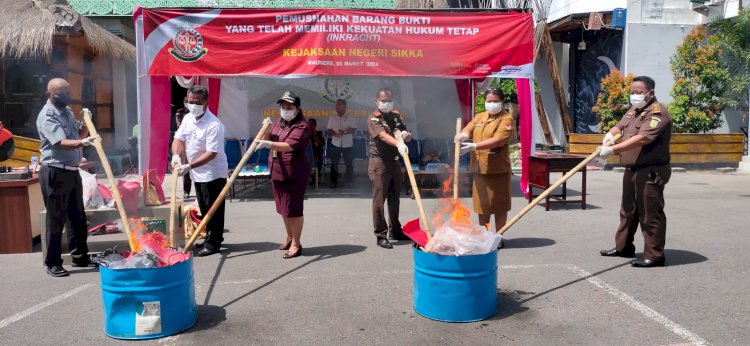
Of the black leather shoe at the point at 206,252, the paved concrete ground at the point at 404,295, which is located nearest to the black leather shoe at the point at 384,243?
the paved concrete ground at the point at 404,295

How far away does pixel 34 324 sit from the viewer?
13.6 feet

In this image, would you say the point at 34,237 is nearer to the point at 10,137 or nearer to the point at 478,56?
the point at 10,137

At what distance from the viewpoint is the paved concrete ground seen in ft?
12.7

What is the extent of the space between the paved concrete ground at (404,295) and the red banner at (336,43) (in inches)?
125

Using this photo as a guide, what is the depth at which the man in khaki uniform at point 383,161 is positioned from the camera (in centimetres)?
623

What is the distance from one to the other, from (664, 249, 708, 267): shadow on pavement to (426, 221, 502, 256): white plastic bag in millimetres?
2438

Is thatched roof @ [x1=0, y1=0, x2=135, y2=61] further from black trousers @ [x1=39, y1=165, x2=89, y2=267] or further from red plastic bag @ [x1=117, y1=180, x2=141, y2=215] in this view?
black trousers @ [x1=39, y1=165, x2=89, y2=267]

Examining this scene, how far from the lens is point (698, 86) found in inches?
576

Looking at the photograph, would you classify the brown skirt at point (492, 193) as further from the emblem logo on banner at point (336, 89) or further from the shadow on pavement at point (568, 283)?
the emblem logo on banner at point (336, 89)

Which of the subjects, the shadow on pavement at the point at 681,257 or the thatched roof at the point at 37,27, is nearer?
the shadow on pavement at the point at 681,257

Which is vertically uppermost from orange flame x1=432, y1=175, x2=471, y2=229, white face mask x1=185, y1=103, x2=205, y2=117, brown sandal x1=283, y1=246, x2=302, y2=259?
white face mask x1=185, y1=103, x2=205, y2=117

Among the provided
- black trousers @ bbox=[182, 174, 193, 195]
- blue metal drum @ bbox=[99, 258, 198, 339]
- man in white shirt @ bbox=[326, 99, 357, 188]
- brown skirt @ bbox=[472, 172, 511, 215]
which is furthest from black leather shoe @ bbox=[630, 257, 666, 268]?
black trousers @ bbox=[182, 174, 193, 195]

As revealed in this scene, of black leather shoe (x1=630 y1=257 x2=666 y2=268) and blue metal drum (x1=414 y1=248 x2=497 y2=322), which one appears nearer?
blue metal drum (x1=414 y1=248 x2=497 y2=322)

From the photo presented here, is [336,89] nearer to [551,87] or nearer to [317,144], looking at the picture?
[317,144]
